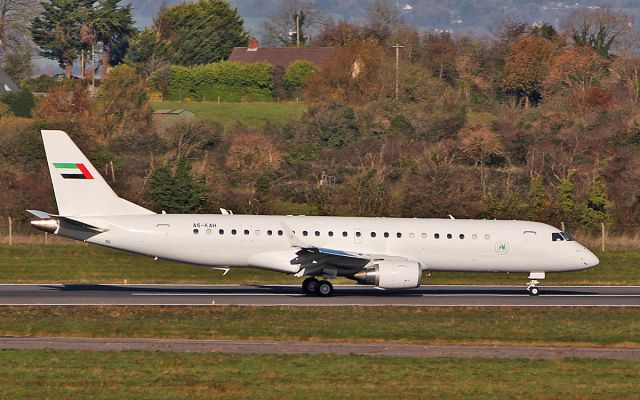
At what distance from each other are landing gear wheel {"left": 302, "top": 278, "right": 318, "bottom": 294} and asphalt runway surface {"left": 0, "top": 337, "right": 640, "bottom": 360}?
34.5 feet

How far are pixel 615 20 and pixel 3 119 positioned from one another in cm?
7087

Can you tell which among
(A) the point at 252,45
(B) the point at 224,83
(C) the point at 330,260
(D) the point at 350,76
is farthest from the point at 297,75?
(C) the point at 330,260

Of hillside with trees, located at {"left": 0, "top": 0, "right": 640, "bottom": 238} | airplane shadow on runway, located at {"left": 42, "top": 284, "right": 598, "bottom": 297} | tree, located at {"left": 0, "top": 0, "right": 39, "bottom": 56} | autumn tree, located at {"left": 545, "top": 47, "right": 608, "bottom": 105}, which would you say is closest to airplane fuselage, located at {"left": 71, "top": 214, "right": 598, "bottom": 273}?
airplane shadow on runway, located at {"left": 42, "top": 284, "right": 598, "bottom": 297}

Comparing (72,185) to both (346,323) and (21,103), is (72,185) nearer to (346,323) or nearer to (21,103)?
(346,323)

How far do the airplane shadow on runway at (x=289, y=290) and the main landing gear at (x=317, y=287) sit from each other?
1.94 ft

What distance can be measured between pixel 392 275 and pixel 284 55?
90.0 metres

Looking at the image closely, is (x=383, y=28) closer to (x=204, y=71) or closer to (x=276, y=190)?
(x=204, y=71)

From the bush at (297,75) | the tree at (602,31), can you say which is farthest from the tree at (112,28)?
the tree at (602,31)

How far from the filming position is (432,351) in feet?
87.3

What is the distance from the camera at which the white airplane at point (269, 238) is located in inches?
1469

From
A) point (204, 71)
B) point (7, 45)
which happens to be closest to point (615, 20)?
point (204, 71)

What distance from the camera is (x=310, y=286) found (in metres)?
38.5

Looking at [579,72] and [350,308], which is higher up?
[579,72]

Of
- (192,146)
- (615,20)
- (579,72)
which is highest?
(615,20)
